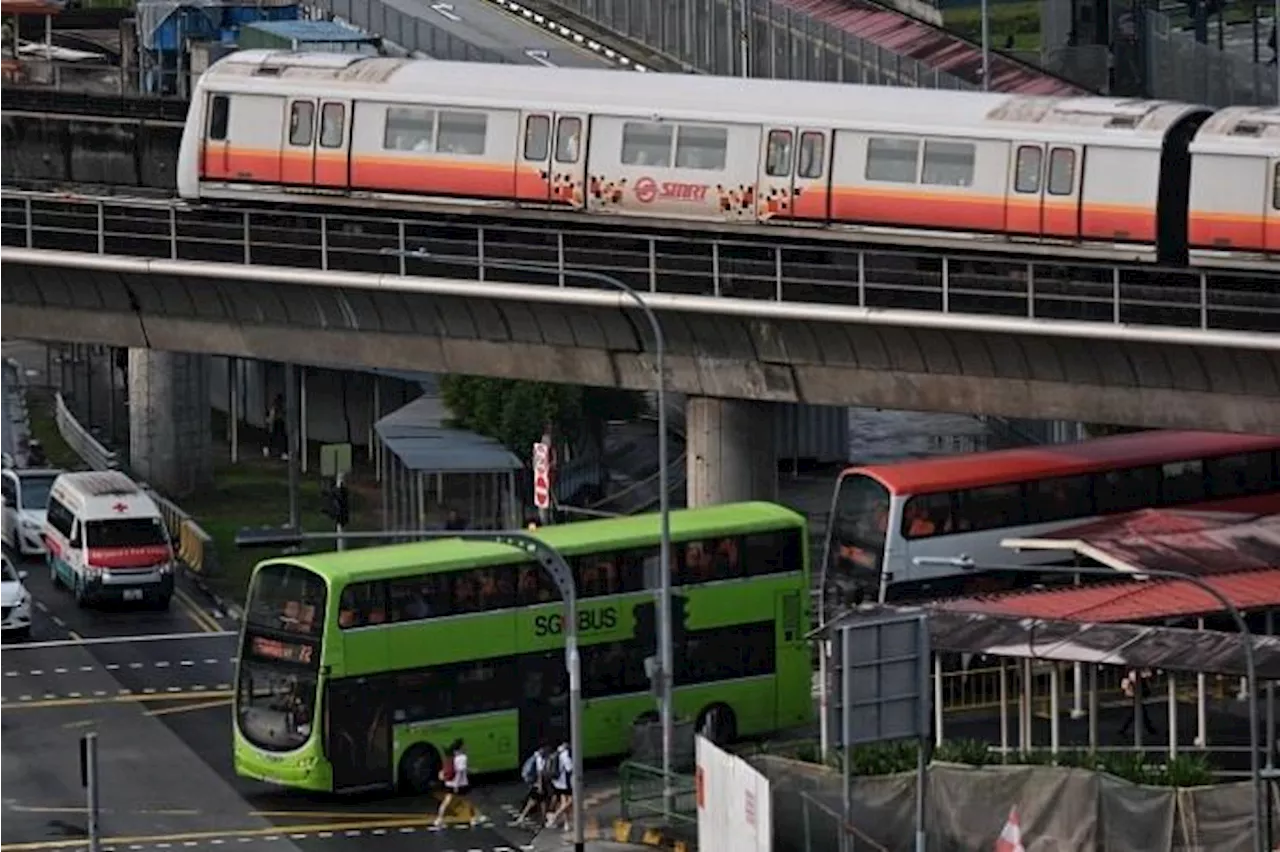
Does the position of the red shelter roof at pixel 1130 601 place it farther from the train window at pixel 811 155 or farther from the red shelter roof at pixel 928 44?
the red shelter roof at pixel 928 44

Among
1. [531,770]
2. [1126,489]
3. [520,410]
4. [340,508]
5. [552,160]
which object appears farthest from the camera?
[520,410]

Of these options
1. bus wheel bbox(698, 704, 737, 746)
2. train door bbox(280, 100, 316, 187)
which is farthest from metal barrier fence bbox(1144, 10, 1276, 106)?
bus wheel bbox(698, 704, 737, 746)

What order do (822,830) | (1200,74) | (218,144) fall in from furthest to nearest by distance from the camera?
(1200,74) < (218,144) < (822,830)

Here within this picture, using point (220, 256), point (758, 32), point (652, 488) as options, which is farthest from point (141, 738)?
point (758, 32)

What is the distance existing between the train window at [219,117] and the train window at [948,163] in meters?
14.0

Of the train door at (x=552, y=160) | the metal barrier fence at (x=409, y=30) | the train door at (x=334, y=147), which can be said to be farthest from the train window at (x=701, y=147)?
the metal barrier fence at (x=409, y=30)

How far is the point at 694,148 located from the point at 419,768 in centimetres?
1254

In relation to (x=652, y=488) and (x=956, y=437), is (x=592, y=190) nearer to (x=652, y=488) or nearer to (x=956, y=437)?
(x=652, y=488)

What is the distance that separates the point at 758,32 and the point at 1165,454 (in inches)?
1435

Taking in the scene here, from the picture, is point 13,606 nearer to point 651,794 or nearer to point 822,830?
point 651,794

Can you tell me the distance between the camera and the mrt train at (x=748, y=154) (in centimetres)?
6153

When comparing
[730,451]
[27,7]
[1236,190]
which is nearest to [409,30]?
[27,7]

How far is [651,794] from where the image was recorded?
189ft

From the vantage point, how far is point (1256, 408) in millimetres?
59344
